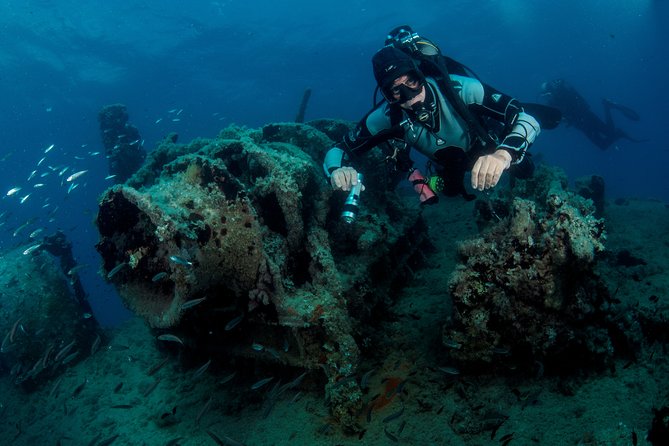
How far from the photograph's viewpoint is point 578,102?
19.8 m

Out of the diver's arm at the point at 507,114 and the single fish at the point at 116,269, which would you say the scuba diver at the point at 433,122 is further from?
the single fish at the point at 116,269

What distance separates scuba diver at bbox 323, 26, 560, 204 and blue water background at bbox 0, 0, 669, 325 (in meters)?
19.8

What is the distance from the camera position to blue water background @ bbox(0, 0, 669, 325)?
1374 inches

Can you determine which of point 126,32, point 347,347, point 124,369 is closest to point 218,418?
point 347,347

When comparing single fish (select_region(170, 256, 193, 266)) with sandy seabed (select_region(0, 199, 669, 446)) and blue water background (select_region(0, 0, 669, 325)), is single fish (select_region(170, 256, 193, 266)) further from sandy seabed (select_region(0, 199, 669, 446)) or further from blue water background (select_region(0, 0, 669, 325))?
blue water background (select_region(0, 0, 669, 325))

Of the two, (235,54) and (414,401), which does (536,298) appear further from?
(235,54)

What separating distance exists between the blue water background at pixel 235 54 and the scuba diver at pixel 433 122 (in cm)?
1981

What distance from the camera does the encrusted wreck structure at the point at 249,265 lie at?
4125mm

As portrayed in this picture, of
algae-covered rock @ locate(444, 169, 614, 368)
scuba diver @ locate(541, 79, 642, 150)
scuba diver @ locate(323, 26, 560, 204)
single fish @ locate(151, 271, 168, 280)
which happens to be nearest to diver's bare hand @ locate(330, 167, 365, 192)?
scuba diver @ locate(323, 26, 560, 204)

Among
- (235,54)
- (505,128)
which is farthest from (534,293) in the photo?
(235,54)

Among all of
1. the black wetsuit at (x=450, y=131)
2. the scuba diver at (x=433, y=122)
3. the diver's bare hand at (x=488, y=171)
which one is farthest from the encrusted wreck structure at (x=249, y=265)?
the diver's bare hand at (x=488, y=171)

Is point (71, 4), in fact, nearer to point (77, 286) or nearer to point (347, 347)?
point (77, 286)

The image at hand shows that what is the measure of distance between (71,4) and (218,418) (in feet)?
129

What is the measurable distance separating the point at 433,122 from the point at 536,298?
9.02 ft
